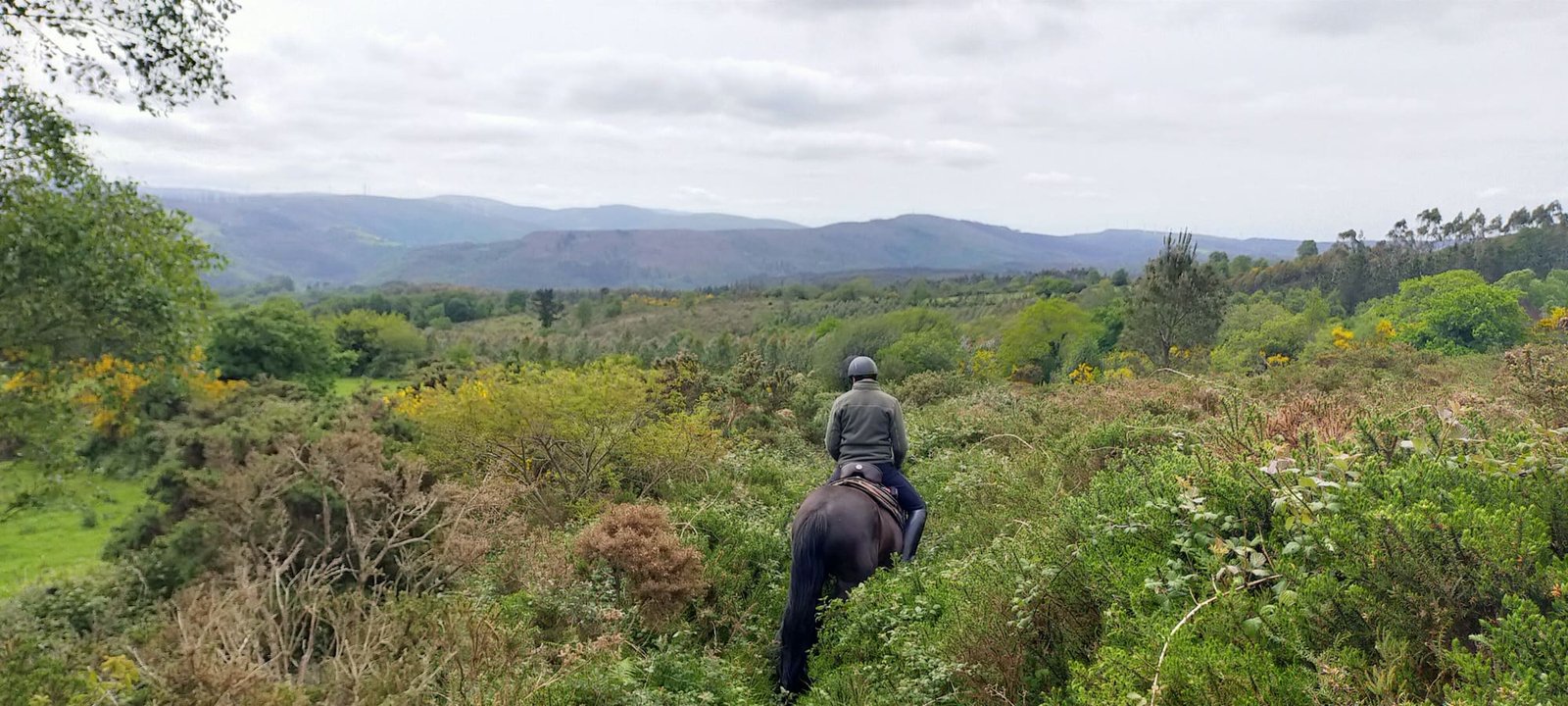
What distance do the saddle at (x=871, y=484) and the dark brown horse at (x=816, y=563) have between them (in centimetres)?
32

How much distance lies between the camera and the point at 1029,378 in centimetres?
3828

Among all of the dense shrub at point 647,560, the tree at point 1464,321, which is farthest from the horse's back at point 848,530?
the tree at point 1464,321

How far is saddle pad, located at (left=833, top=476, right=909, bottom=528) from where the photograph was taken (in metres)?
6.51

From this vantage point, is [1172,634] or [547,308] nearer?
[1172,634]

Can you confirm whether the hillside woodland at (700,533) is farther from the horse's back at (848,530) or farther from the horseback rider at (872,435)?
the horseback rider at (872,435)

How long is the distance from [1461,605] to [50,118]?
39.1 ft

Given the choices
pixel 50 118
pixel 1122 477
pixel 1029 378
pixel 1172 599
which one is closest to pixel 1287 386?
pixel 1122 477

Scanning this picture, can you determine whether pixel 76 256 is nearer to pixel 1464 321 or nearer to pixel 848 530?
pixel 848 530

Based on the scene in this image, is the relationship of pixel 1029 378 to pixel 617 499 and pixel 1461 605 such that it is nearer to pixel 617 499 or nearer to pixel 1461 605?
pixel 617 499

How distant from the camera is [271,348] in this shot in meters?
35.5

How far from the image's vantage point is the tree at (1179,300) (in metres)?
27.5

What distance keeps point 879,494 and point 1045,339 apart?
35557 millimetres

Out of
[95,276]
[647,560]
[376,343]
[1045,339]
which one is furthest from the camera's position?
[376,343]

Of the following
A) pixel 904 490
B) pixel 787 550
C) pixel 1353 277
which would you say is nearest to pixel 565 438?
pixel 787 550
